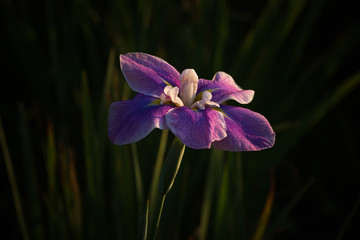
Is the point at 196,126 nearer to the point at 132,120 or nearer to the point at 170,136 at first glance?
the point at 132,120

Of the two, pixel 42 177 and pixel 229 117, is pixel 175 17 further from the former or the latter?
pixel 229 117

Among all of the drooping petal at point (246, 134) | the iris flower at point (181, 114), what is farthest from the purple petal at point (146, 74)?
the drooping petal at point (246, 134)

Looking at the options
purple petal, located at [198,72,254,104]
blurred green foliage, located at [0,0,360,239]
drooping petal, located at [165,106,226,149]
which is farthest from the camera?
blurred green foliage, located at [0,0,360,239]

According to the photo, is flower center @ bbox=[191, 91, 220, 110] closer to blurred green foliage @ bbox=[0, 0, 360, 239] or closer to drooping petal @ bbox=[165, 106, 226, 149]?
drooping petal @ bbox=[165, 106, 226, 149]

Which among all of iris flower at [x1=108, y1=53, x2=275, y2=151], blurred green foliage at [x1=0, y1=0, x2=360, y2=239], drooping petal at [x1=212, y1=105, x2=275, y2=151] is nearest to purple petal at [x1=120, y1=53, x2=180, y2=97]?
iris flower at [x1=108, y1=53, x2=275, y2=151]

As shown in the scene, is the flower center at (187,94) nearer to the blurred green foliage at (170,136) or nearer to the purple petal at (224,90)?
the purple petal at (224,90)

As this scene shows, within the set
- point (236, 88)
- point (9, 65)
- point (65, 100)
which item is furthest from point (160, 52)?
point (236, 88)

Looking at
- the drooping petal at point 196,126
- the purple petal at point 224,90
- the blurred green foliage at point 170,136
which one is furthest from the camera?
the blurred green foliage at point 170,136
